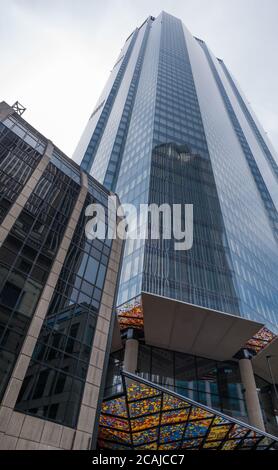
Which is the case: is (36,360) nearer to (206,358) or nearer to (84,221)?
(84,221)

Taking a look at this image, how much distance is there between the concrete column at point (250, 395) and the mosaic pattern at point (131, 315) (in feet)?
38.7

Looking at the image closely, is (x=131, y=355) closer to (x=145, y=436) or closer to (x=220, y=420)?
(x=145, y=436)

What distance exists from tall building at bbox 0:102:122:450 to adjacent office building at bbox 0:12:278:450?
0.26 ft

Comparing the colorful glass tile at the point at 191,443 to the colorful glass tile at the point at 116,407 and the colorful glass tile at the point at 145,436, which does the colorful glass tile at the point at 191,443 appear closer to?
the colorful glass tile at the point at 145,436

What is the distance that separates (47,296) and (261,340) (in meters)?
24.8

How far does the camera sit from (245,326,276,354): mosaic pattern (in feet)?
113

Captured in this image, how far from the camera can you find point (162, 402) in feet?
63.5

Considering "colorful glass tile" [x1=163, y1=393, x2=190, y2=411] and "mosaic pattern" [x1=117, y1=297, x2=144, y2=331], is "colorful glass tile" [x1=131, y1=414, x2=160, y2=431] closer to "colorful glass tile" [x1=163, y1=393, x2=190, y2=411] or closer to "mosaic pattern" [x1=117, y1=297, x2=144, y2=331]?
"colorful glass tile" [x1=163, y1=393, x2=190, y2=411]

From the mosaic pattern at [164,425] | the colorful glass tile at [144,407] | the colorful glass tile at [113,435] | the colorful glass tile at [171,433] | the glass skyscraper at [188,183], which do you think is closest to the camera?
the mosaic pattern at [164,425]

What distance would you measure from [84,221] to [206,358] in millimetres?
21363

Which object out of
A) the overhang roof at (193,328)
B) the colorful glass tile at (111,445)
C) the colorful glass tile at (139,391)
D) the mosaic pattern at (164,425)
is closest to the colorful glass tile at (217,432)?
the mosaic pattern at (164,425)

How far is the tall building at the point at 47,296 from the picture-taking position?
53.5 ft

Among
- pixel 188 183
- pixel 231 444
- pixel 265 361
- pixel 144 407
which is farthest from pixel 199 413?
pixel 188 183

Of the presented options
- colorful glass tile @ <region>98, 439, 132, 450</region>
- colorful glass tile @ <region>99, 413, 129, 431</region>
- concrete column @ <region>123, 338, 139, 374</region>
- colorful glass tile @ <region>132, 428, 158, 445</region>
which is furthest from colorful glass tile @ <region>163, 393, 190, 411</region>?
concrete column @ <region>123, 338, 139, 374</region>
